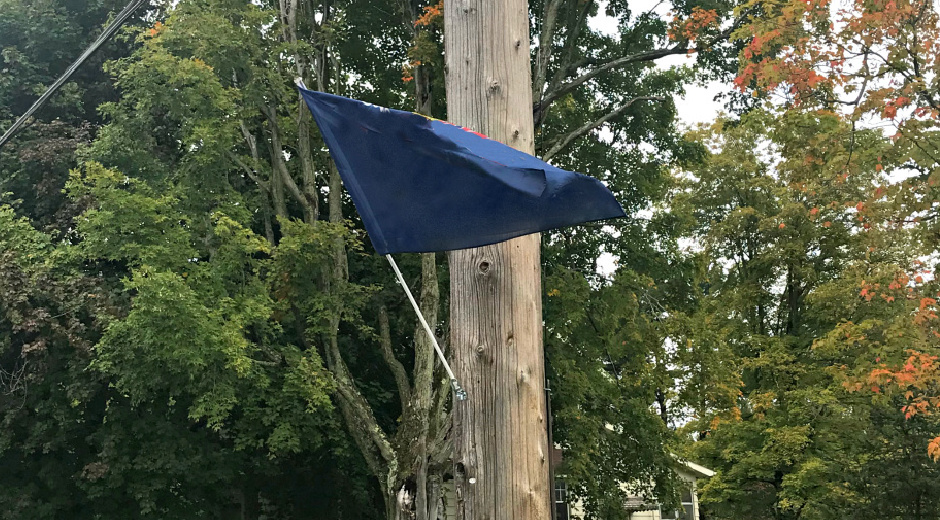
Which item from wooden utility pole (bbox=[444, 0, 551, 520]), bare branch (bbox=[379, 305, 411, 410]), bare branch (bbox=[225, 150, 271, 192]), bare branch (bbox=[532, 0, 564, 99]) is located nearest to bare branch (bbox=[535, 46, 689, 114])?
bare branch (bbox=[532, 0, 564, 99])

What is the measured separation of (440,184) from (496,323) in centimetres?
52

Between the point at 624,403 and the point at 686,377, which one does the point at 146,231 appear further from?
the point at 686,377

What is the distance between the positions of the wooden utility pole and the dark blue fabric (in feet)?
0.69

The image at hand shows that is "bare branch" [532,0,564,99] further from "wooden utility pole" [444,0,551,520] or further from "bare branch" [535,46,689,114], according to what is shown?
"wooden utility pole" [444,0,551,520]

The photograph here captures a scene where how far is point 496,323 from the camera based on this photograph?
3.05 m

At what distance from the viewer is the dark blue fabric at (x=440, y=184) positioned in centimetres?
286

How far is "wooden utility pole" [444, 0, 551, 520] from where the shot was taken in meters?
2.96

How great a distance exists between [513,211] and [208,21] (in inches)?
508

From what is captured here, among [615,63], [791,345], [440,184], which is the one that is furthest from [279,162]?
[791,345]

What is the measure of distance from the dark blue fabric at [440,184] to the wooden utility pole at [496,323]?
211mm

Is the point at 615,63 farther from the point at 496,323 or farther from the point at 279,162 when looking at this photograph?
the point at 496,323

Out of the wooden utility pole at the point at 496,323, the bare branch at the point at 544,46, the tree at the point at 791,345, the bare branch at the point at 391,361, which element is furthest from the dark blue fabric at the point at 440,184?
the tree at the point at 791,345

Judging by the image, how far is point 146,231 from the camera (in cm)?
1354

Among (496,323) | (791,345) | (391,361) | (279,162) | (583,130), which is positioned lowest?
(496,323)
